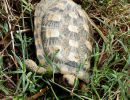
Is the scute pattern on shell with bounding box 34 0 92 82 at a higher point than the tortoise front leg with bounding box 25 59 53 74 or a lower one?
higher

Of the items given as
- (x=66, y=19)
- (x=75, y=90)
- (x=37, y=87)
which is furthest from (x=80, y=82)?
(x=66, y=19)

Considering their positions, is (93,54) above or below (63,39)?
below

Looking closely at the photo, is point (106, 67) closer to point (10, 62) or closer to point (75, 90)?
point (75, 90)

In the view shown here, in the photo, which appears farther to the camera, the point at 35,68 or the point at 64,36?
the point at 64,36

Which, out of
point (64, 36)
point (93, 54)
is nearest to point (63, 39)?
point (64, 36)

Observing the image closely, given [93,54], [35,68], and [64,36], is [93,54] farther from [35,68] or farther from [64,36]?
[35,68]
